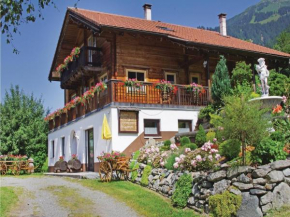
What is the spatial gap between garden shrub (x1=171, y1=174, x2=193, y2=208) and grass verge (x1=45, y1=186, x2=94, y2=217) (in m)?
2.21

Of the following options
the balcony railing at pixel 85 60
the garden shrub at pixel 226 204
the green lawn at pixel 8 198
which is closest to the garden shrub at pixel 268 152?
the garden shrub at pixel 226 204

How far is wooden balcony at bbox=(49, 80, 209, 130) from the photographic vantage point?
1677cm

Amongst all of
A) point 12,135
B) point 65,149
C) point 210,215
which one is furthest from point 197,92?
point 12,135

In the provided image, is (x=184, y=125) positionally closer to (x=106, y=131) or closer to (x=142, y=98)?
(x=142, y=98)

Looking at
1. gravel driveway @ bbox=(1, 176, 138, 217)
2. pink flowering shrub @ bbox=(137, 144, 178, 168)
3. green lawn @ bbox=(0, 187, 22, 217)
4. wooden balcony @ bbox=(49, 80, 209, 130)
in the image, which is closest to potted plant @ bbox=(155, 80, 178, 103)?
wooden balcony @ bbox=(49, 80, 209, 130)

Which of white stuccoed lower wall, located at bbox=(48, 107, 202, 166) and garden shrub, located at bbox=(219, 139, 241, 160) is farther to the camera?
white stuccoed lower wall, located at bbox=(48, 107, 202, 166)

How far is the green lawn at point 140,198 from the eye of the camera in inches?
388

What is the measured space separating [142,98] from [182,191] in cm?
778

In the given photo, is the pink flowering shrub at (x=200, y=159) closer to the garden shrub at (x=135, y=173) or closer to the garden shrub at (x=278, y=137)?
the garden shrub at (x=278, y=137)

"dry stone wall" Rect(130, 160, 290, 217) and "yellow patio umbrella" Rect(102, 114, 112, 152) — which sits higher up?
"yellow patio umbrella" Rect(102, 114, 112, 152)

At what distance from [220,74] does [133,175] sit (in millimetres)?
6397

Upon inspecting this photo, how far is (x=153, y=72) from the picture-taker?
19.7 metres

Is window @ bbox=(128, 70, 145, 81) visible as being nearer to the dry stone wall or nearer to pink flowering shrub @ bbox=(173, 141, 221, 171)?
pink flowering shrub @ bbox=(173, 141, 221, 171)

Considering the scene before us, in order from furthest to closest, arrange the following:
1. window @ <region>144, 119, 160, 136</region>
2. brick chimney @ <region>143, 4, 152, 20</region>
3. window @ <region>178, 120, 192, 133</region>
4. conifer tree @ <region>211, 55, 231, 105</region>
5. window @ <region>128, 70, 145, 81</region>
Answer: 1. brick chimney @ <region>143, 4, 152, 20</region>
2. window @ <region>128, 70, 145, 81</region>
3. window @ <region>178, 120, 192, 133</region>
4. window @ <region>144, 119, 160, 136</region>
5. conifer tree @ <region>211, 55, 231, 105</region>
